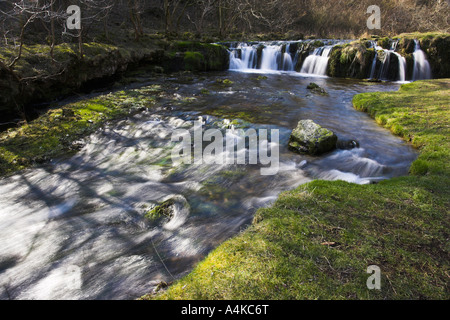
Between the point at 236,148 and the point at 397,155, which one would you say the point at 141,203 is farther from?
the point at 397,155

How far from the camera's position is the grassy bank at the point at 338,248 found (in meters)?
2.39

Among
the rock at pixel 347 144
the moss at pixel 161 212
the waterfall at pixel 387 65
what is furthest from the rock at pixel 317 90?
the moss at pixel 161 212

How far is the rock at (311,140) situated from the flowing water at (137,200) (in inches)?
10.5

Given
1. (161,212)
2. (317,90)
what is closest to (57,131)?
(161,212)

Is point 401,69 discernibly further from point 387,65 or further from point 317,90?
point 317,90

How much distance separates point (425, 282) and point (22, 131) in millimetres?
9476

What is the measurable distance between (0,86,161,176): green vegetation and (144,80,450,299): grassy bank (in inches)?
Answer: 226

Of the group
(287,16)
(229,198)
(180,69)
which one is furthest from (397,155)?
(287,16)

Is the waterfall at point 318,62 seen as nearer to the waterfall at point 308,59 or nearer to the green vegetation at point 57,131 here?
the waterfall at point 308,59

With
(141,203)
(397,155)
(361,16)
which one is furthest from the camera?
(361,16)

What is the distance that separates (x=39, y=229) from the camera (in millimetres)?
4230

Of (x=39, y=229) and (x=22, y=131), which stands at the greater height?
(x=22, y=131)

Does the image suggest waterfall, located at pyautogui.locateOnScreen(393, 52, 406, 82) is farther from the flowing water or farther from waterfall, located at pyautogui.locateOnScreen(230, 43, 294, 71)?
the flowing water

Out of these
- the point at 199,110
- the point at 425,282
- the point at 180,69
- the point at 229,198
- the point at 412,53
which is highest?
the point at 412,53
